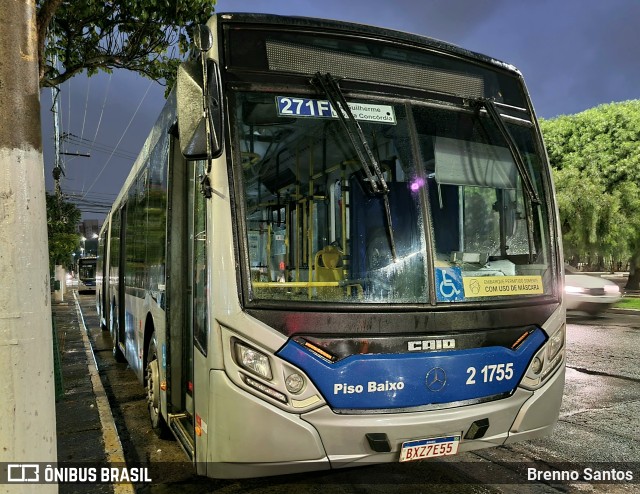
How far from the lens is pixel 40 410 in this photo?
2607mm

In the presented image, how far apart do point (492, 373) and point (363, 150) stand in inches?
62.5

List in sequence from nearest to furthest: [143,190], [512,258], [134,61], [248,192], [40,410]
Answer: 1. [40,410]
2. [248,192]
3. [512,258]
4. [143,190]
5. [134,61]

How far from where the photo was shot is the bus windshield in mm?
3154

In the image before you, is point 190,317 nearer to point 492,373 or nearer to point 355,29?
point 492,373

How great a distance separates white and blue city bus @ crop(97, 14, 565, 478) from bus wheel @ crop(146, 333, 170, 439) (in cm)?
96

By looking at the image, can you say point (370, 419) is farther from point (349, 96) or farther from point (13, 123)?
point (13, 123)

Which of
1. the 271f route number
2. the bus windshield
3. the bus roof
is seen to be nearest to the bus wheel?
A: the bus windshield

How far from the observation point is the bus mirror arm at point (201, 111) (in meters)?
2.89

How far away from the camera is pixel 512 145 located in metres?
3.62

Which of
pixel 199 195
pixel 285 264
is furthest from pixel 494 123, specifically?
pixel 199 195

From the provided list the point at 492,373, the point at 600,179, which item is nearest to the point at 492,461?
the point at 492,373

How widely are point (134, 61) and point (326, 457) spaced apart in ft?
28.1

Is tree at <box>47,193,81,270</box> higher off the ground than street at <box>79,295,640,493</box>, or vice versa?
tree at <box>47,193,81,270</box>

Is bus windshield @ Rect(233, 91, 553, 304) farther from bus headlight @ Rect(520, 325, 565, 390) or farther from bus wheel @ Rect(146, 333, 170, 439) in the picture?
bus wheel @ Rect(146, 333, 170, 439)
